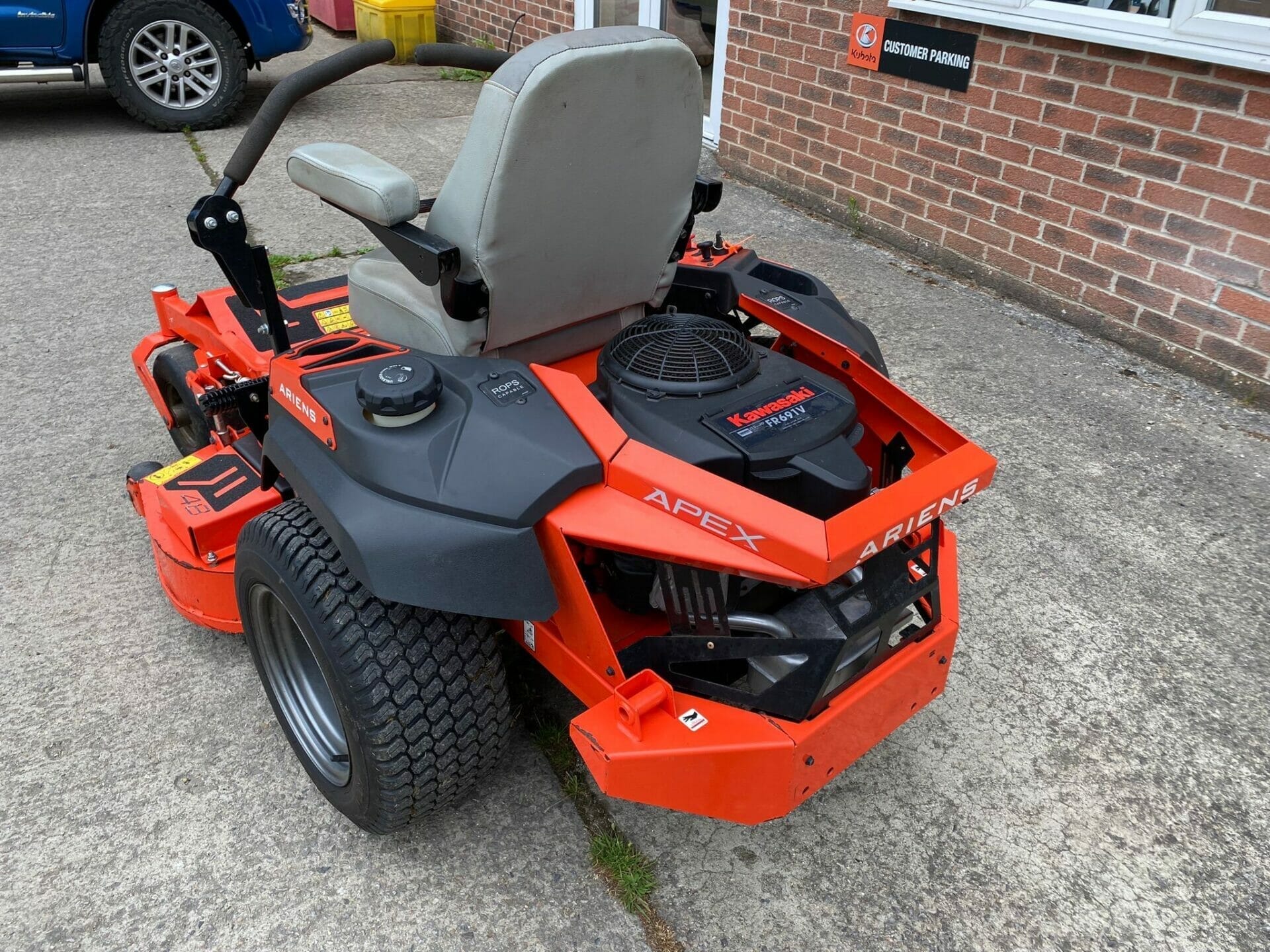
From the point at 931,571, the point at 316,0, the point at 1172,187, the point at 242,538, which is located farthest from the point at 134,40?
the point at 931,571

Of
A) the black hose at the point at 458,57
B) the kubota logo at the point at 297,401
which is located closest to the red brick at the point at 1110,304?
the black hose at the point at 458,57

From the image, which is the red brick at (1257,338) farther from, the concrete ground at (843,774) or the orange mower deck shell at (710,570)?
the orange mower deck shell at (710,570)

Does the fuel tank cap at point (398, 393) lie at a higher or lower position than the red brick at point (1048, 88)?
lower

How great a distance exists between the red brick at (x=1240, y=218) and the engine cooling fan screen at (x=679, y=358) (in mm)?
2470

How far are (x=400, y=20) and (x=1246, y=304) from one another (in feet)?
24.1

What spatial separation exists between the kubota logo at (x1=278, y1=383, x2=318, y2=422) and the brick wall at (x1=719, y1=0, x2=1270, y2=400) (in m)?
3.35

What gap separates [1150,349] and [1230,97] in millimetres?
974

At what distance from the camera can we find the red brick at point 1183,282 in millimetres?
3729

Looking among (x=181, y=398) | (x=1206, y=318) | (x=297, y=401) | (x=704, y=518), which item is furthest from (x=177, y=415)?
(x=1206, y=318)

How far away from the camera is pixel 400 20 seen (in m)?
8.55

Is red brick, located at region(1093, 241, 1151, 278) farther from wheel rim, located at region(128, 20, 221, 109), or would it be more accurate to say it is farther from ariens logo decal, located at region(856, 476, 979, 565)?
wheel rim, located at region(128, 20, 221, 109)

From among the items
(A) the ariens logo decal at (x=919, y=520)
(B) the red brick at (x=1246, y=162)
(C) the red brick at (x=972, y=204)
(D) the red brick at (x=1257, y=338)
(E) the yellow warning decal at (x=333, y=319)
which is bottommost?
(D) the red brick at (x=1257, y=338)

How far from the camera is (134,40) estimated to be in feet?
20.8

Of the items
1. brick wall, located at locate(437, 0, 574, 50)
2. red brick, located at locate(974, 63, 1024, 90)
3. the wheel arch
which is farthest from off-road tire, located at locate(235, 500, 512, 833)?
brick wall, located at locate(437, 0, 574, 50)
